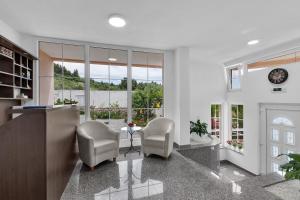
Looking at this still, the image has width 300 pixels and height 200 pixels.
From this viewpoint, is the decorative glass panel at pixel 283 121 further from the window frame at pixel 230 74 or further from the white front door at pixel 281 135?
the window frame at pixel 230 74

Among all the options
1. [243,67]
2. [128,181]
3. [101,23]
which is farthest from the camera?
[243,67]

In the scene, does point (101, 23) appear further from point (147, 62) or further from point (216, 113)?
point (216, 113)

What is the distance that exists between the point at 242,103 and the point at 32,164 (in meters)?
5.42

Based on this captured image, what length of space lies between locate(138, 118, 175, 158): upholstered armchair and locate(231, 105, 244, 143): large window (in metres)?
2.99

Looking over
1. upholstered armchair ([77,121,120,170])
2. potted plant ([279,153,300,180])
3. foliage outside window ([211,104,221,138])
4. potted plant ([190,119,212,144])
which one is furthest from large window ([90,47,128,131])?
foliage outside window ([211,104,221,138])

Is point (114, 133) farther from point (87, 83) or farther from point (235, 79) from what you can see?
point (235, 79)

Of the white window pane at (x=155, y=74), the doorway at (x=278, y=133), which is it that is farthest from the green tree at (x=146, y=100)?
the doorway at (x=278, y=133)

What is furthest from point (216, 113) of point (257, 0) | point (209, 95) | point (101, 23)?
point (101, 23)

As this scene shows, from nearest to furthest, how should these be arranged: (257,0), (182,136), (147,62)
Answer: (257,0), (182,136), (147,62)

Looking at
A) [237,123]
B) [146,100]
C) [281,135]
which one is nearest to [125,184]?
[146,100]

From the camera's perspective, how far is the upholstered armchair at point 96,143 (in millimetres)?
2799

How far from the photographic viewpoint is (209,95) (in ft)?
18.4

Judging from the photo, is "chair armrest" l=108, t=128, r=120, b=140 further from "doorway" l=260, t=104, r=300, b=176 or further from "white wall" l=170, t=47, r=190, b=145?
"doorway" l=260, t=104, r=300, b=176

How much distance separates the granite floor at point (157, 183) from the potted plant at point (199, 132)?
1.83 meters
